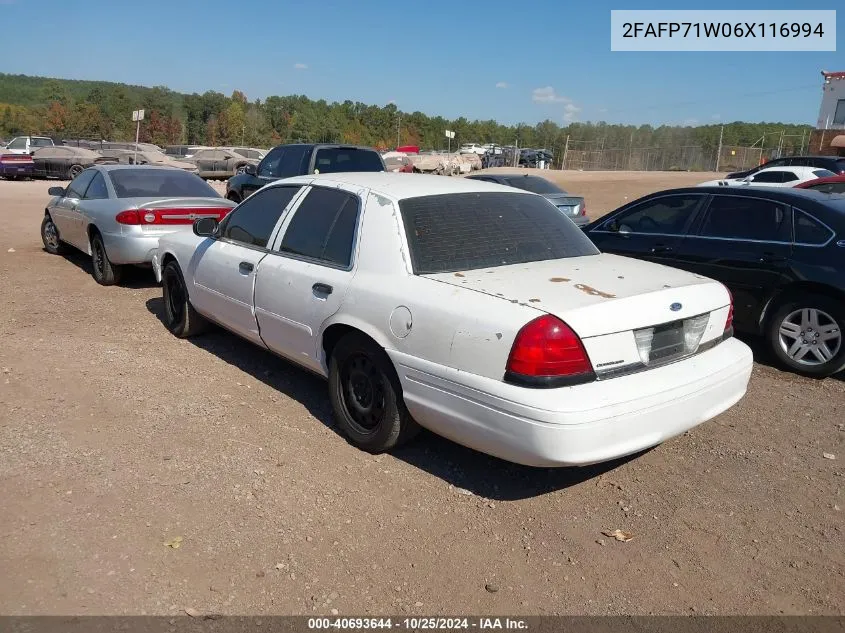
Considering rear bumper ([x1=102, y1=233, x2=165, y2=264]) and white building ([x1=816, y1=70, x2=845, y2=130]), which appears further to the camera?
white building ([x1=816, y1=70, x2=845, y2=130])

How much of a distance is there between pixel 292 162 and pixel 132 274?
11.1ft

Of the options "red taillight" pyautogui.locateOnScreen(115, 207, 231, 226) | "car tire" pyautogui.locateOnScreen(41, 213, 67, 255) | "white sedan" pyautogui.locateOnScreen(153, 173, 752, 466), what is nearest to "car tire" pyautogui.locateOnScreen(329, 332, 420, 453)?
"white sedan" pyautogui.locateOnScreen(153, 173, 752, 466)

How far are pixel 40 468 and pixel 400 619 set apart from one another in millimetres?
2281

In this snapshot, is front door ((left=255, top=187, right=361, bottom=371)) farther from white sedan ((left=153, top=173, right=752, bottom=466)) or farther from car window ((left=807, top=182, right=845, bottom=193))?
car window ((left=807, top=182, right=845, bottom=193))

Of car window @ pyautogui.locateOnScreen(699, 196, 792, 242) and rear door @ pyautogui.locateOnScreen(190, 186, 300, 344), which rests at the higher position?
car window @ pyautogui.locateOnScreen(699, 196, 792, 242)

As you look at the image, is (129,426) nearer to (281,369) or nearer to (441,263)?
(281,369)

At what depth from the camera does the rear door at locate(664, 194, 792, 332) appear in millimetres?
5766

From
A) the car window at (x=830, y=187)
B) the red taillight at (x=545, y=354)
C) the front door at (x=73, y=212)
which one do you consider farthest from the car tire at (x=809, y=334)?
the front door at (x=73, y=212)

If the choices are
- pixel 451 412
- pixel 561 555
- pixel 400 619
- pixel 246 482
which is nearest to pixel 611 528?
pixel 561 555

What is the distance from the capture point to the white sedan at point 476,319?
3.16 metres

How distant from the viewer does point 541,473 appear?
3.91m

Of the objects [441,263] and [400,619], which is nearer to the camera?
[400,619]

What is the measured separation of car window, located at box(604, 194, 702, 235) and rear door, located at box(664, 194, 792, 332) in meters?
0.16

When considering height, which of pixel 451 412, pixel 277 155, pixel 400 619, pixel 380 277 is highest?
pixel 277 155
